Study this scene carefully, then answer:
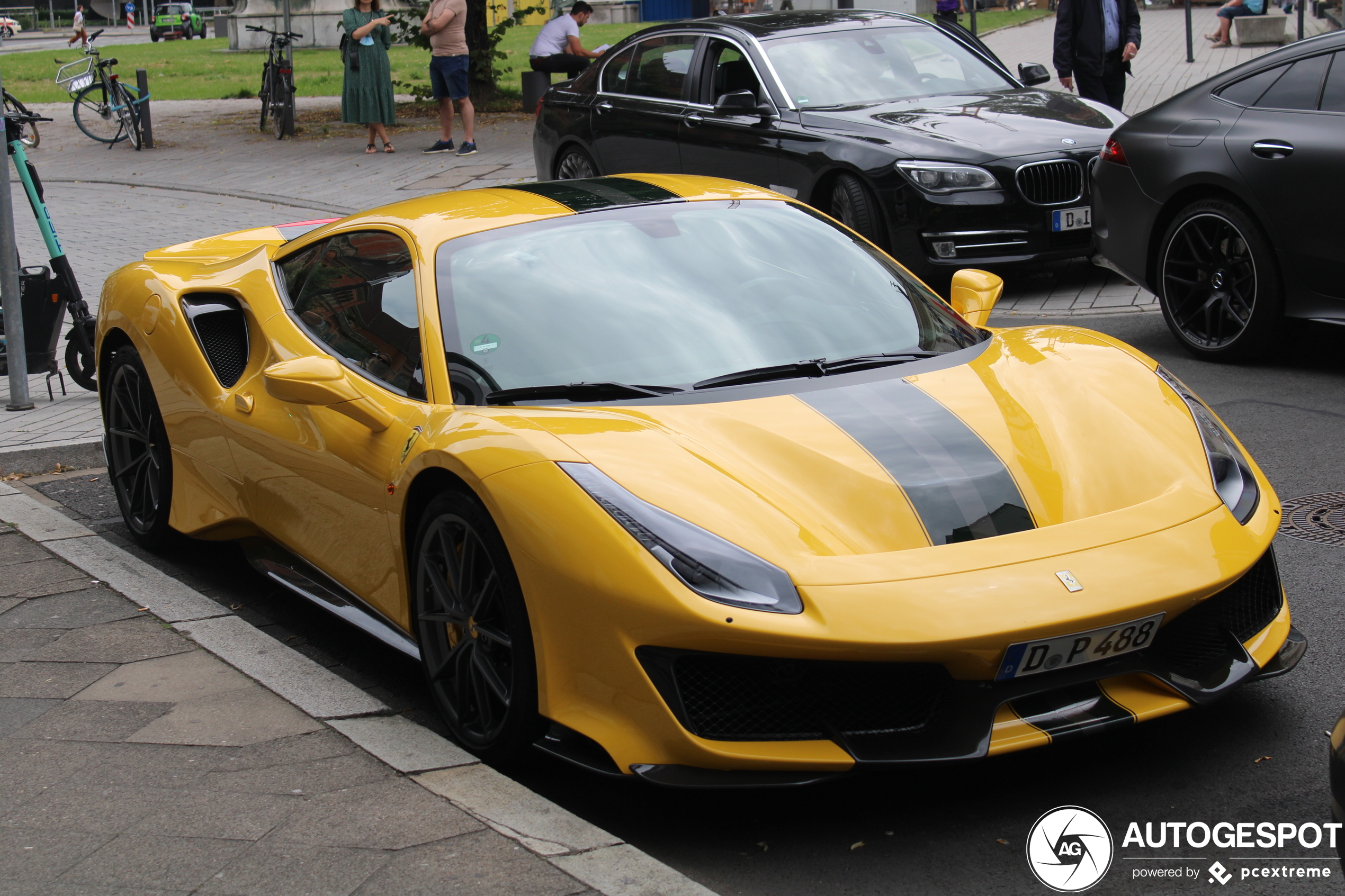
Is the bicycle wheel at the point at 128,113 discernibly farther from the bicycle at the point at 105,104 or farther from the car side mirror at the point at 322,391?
the car side mirror at the point at 322,391

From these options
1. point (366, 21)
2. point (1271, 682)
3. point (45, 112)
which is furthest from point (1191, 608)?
point (45, 112)

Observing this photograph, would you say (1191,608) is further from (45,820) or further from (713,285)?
(45,820)

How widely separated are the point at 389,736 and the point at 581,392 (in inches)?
37.4

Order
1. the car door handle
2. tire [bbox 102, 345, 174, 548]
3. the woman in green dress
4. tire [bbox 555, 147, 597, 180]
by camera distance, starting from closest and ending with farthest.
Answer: tire [bbox 102, 345, 174, 548], the car door handle, tire [bbox 555, 147, 597, 180], the woman in green dress

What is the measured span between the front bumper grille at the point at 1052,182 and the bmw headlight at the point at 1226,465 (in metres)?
4.80

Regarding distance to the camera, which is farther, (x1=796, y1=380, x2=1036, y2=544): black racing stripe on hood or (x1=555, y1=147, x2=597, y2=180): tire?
(x1=555, y1=147, x2=597, y2=180): tire

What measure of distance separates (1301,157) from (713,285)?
143 inches

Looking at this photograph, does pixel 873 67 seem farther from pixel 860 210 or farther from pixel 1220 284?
pixel 1220 284

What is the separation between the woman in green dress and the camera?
16703mm

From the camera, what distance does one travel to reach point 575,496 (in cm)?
309

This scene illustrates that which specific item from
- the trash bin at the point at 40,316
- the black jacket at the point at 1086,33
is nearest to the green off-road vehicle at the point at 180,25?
the black jacket at the point at 1086,33

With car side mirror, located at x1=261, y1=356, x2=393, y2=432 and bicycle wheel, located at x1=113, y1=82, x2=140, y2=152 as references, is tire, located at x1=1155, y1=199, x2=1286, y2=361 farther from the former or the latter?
bicycle wheel, located at x1=113, y1=82, x2=140, y2=152

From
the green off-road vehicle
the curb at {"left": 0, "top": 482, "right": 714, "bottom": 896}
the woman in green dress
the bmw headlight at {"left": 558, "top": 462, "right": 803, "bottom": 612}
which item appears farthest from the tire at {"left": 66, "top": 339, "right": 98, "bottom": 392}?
the green off-road vehicle

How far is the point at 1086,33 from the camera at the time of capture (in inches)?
494
